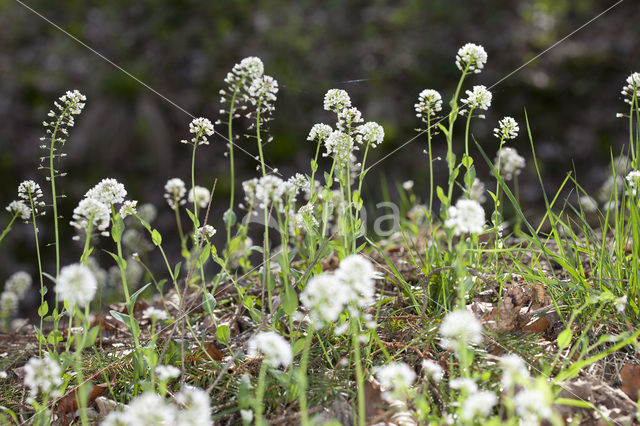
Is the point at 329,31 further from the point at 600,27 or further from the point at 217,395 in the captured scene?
the point at 217,395

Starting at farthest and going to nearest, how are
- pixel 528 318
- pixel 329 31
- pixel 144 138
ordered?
pixel 329 31, pixel 144 138, pixel 528 318

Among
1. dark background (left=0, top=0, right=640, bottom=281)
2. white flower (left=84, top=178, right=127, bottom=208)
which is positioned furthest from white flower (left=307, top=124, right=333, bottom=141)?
dark background (left=0, top=0, right=640, bottom=281)

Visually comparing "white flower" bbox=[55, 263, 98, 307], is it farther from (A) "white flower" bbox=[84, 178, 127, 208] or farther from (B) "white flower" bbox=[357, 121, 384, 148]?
(B) "white flower" bbox=[357, 121, 384, 148]

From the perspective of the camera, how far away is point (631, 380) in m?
1.36

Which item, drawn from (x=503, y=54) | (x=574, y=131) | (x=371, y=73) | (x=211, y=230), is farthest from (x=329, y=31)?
(x=211, y=230)

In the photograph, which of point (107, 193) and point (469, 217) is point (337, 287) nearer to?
point (469, 217)

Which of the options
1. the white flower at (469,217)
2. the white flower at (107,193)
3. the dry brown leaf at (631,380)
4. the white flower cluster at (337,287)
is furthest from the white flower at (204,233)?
the dry brown leaf at (631,380)

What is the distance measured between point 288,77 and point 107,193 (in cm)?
398

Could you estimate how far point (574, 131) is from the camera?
4.98 meters

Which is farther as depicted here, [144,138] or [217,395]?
[144,138]

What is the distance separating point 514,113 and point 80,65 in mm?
4297

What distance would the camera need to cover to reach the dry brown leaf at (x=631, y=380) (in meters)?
1.35

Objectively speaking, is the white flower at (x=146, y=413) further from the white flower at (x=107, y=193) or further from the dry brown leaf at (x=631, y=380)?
the dry brown leaf at (x=631, y=380)

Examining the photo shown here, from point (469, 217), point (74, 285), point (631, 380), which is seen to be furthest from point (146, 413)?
point (631, 380)
